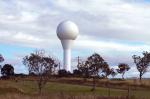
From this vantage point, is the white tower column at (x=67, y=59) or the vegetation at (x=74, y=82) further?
the white tower column at (x=67, y=59)

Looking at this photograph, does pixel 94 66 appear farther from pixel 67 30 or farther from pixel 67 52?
pixel 67 52

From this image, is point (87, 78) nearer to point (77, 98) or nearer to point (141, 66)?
point (141, 66)

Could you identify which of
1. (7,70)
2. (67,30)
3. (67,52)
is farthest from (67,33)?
(7,70)

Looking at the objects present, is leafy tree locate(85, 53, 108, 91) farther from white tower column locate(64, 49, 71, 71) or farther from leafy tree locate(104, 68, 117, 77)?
white tower column locate(64, 49, 71, 71)

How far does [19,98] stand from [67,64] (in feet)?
351

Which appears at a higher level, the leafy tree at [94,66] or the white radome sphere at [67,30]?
the white radome sphere at [67,30]

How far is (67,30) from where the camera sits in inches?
4914

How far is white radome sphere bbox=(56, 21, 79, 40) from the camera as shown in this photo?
12450cm

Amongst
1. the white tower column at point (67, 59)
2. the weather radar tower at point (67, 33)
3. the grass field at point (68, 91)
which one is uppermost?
Result: the weather radar tower at point (67, 33)

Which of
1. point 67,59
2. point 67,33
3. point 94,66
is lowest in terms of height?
point 94,66

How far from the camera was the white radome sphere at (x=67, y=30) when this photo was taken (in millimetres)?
124500

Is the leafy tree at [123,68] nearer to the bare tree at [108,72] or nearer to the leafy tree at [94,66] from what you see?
the bare tree at [108,72]

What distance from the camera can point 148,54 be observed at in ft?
398

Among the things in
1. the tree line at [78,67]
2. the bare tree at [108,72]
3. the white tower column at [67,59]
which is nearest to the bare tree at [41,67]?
the tree line at [78,67]
